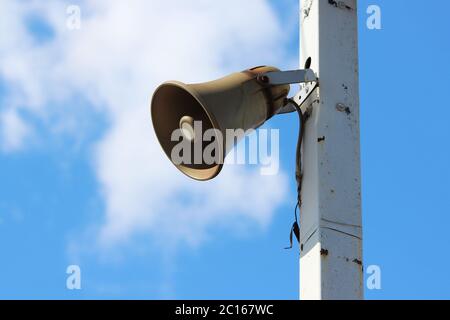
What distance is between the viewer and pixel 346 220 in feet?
16.1

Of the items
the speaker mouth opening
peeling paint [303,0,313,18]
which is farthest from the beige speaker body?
peeling paint [303,0,313,18]

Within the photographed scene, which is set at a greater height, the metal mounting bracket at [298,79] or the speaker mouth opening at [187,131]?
the metal mounting bracket at [298,79]

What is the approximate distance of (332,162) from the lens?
498 cm

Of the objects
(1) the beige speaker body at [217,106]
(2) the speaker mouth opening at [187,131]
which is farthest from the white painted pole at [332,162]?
(2) the speaker mouth opening at [187,131]

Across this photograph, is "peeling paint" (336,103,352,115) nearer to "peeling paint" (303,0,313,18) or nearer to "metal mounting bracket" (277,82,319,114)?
"metal mounting bracket" (277,82,319,114)

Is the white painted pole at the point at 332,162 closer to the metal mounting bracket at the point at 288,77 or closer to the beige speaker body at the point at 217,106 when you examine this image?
the metal mounting bracket at the point at 288,77

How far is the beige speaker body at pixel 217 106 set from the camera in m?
→ 5.00

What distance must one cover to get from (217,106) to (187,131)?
0.67 ft

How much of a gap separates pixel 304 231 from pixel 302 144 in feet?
1.11

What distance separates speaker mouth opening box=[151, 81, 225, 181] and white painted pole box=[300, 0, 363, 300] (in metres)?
0.33

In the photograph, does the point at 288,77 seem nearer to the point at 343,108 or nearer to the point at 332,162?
the point at 343,108

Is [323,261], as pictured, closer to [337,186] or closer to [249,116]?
[337,186]
